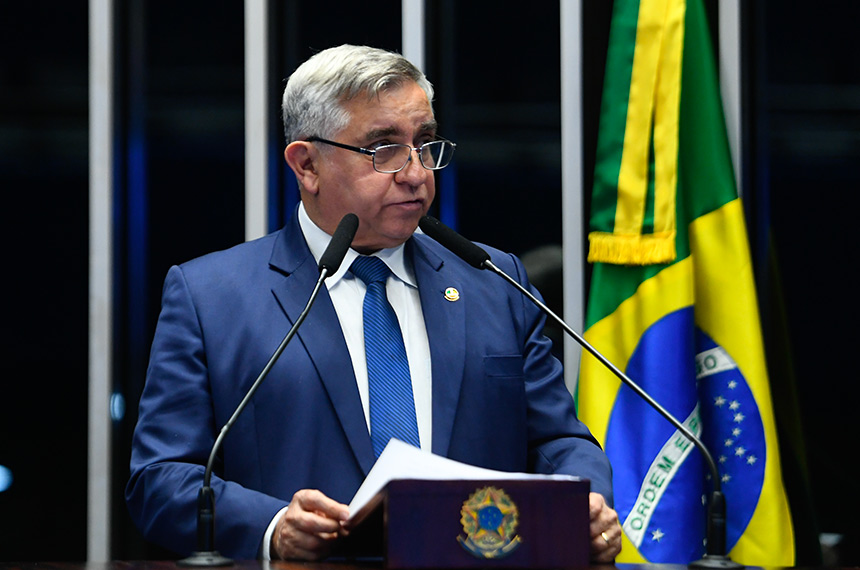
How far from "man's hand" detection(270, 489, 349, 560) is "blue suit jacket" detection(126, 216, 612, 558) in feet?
0.44

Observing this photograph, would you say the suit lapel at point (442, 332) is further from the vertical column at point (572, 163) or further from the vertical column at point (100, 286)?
the vertical column at point (100, 286)

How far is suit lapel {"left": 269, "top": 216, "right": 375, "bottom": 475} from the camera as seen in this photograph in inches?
77.8

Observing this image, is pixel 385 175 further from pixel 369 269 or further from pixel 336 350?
pixel 336 350

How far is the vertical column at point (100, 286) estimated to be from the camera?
313cm

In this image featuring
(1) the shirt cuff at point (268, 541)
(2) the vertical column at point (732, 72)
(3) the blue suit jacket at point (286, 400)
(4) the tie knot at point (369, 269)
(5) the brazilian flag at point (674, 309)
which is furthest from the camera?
(2) the vertical column at point (732, 72)

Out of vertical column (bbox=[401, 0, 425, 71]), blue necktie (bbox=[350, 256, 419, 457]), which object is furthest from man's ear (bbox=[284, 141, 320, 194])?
vertical column (bbox=[401, 0, 425, 71])

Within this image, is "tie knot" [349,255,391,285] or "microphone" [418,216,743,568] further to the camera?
"tie knot" [349,255,391,285]

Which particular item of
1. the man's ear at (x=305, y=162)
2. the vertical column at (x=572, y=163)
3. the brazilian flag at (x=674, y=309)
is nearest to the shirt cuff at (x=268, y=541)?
the man's ear at (x=305, y=162)

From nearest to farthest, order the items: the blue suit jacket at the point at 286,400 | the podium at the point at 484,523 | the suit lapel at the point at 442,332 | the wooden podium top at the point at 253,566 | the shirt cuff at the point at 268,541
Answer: the podium at the point at 484,523
the wooden podium top at the point at 253,566
the shirt cuff at the point at 268,541
the blue suit jacket at the point at 286,400
the suit lapel at the point at 442,332

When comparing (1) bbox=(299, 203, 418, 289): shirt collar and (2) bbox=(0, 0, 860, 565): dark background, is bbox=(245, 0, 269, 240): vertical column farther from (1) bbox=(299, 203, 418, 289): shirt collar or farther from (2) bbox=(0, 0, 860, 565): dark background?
(1) bbox=(299, 203, 418, 289): shirt collar

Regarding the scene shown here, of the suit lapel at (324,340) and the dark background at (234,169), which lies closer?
the suit lapel at (324,340)

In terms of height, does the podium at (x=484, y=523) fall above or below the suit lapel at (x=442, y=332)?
below

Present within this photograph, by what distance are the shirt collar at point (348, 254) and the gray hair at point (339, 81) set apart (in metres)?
0.19
